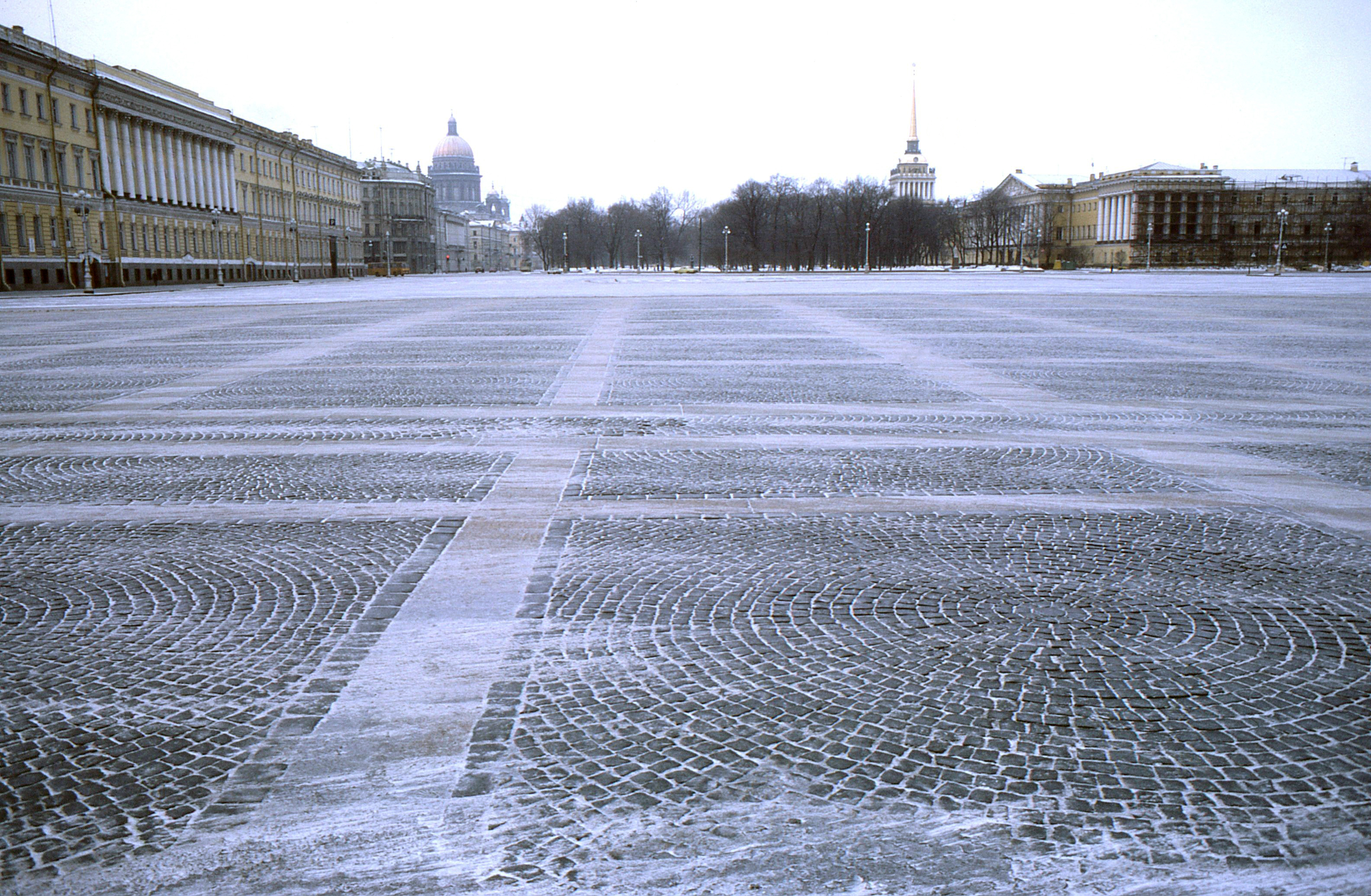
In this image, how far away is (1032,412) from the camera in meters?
10.8

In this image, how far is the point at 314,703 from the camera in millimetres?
4016

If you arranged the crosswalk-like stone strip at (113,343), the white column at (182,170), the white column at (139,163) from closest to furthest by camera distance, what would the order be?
the crosswalk-like stone strip at (113,343) → the white column at (139,163) → the white column at (182,170)

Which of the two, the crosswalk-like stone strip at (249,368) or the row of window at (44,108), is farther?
the row of window at (44,108)

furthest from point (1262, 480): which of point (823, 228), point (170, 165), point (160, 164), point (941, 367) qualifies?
point (823, 228)

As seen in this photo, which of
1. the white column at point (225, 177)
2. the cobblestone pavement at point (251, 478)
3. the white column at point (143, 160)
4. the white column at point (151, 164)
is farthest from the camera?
the white column at point (225, 177)

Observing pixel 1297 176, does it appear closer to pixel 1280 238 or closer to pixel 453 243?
pixel 1280 238

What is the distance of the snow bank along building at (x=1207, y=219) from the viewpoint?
387ft

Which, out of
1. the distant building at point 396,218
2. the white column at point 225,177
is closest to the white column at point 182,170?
the white column at point 225,177

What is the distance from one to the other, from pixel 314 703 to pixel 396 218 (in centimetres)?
13674

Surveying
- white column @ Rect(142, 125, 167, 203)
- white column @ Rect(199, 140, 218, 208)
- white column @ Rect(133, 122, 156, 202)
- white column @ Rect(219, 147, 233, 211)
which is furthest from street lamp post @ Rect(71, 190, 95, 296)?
white column @ Rect(219, 147, 233, 211)

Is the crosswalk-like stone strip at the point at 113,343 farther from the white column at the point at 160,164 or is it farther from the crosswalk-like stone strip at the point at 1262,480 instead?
the white column at the point at 160,164

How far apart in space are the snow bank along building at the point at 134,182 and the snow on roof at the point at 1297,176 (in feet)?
333

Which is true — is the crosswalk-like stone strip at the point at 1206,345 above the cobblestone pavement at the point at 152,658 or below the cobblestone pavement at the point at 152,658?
above

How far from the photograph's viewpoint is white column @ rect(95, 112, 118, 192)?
207ft
